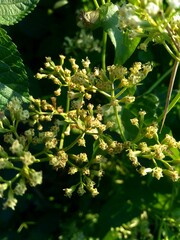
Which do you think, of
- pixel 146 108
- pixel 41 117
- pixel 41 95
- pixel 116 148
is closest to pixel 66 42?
pixel 41 95

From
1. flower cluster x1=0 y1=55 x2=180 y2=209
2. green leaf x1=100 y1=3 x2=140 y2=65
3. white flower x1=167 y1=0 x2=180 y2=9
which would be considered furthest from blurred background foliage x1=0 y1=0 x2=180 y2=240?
white flower x1=167 y1=0 x2=180 y2=9

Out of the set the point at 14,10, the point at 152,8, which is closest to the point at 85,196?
the point at 14,10

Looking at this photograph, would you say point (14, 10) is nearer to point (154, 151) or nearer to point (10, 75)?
point (10, 75)

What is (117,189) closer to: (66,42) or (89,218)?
(89,218)

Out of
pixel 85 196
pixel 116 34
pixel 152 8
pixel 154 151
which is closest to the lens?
pixel 152 8

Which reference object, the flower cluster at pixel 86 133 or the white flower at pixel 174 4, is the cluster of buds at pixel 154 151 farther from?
the white flower at pixel 174 4

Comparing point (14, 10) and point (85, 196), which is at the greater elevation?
point (14, 10)

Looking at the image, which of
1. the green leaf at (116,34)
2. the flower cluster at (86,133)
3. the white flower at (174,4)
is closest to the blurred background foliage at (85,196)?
the green leaf at (116,34)
